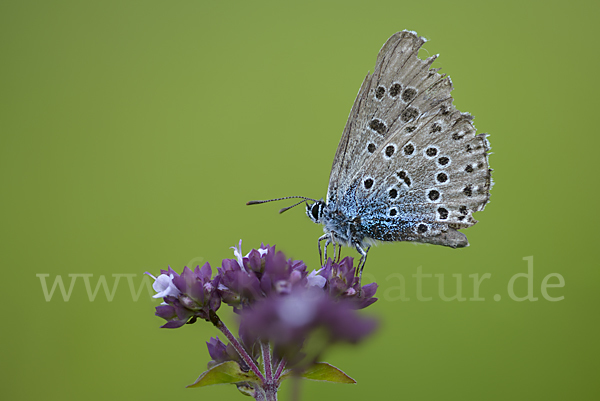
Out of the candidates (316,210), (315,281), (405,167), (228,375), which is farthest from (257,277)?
(405,167)

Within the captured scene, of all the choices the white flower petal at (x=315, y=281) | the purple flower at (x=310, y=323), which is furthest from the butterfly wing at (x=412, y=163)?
the purple flower at (x=310, y=323)

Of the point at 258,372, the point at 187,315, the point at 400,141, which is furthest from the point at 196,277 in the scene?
the point at 400,141

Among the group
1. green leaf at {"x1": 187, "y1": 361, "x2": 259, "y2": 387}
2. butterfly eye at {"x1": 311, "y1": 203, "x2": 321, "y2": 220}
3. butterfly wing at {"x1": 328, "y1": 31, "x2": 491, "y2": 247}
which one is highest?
butterfly wing at {"x1": 328, "y1": 31, "x2": 491, "y2": 247}

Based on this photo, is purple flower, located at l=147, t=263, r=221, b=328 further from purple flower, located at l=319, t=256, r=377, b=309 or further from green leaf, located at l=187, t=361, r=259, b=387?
purple flower, located at l=319, t=256, r=377, b=309

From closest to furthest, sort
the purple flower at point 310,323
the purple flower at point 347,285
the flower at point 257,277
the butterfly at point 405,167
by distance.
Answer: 1. the purple flower at point 310,323
2. the flower at point 257,277
3. the purple flower at point 347,285
4. the butterfly at point 405,167

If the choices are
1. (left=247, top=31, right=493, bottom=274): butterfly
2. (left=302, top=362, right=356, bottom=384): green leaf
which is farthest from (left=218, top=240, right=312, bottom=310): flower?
(left=247, top=31, right=493, bottom=274): butterfly

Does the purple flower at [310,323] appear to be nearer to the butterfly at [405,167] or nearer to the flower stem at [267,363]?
the flower stem at [267,363]
